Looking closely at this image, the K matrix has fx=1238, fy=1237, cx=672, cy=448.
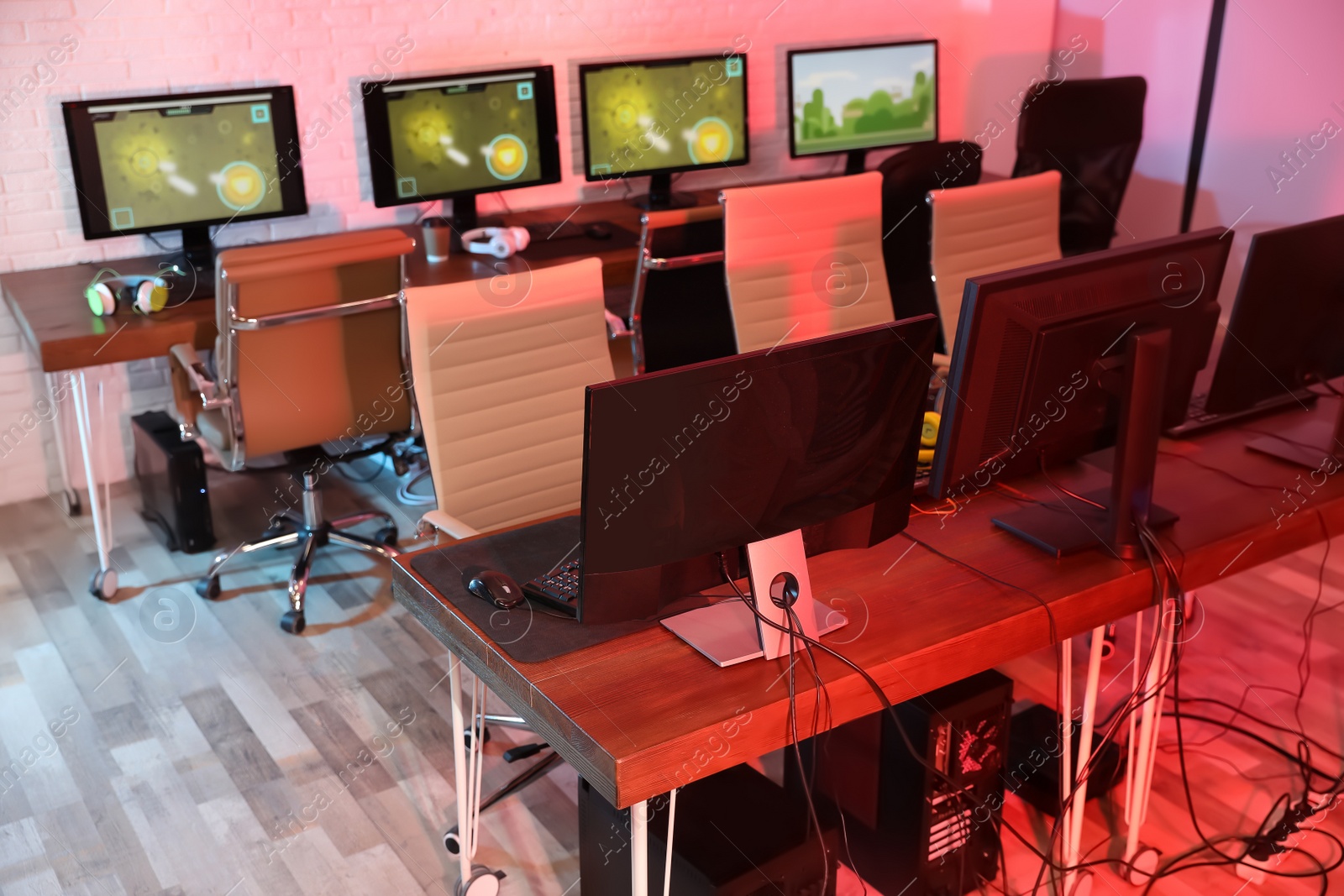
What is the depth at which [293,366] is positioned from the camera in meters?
3.22

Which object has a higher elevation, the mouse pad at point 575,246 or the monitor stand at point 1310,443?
the mouse pad at point 575,246

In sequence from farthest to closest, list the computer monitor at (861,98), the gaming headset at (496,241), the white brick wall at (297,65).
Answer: the computer monitor at (861,98) → the gaming headset at (496,241) → the white brick wall at (297,65)

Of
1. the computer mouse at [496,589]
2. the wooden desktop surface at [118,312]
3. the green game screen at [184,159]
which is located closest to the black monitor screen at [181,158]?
the green game screen at [184,159]

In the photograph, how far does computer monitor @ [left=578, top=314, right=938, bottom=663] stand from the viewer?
1681 millimetres

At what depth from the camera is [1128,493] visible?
2115 mm

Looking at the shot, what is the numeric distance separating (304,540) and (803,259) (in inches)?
65.0

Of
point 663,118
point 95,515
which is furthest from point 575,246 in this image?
point 95,515

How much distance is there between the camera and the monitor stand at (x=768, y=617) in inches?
72.9

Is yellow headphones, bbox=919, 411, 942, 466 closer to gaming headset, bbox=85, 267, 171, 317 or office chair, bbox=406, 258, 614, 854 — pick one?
office chair, bbox=406, 258, 614, 854

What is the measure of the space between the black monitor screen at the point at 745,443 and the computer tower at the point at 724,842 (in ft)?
1.80

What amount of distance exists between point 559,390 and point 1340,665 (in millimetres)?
2152

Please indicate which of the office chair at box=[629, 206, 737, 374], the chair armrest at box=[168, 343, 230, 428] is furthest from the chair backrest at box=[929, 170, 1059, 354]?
the chair armrest at box=[168, 343, 230, 428]

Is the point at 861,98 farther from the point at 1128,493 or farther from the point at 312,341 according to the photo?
the point at 1128,493

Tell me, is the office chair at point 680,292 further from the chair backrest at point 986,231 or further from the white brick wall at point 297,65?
the white brick wall at point 297,65
